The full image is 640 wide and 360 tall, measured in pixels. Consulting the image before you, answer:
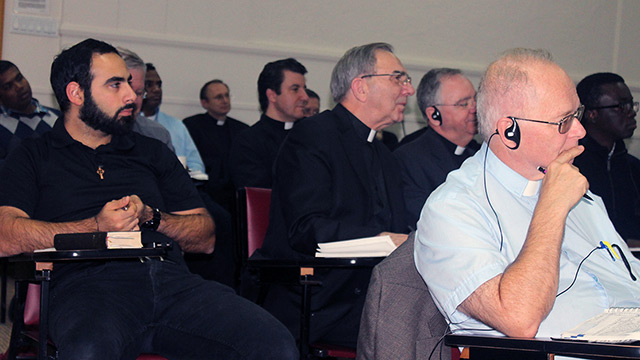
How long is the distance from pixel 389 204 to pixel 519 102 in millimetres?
1246

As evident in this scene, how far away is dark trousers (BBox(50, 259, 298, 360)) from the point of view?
1.98 metres

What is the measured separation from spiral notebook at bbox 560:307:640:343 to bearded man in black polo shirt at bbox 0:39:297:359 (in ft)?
3.04

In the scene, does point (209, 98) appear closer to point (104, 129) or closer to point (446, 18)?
point (446, 18)

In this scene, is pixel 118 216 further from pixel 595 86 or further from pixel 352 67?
pixel 595 86

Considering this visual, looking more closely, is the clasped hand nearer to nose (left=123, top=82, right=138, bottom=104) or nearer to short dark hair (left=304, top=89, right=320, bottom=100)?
nose (left=123, top=82, right=138, bottom=104)

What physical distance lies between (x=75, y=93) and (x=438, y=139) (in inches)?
73.8

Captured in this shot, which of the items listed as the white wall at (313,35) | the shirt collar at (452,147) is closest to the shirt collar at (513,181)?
the shirt collar at (452,147)

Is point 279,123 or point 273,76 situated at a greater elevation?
point 273,76

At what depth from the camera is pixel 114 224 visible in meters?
2.24

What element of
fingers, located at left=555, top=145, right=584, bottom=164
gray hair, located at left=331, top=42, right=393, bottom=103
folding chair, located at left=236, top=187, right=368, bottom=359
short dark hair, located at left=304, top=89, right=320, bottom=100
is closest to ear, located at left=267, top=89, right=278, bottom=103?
short dark hair, located at left=304, top=89, right=320, bottom=100

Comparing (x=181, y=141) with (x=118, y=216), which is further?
(x=181, y=141)

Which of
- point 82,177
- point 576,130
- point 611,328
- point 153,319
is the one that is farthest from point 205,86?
point 611,328

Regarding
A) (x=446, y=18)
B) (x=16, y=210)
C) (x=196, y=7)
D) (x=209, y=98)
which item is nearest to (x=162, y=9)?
(x=196, y=7)

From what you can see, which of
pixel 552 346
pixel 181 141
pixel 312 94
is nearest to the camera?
pixel 552 346
